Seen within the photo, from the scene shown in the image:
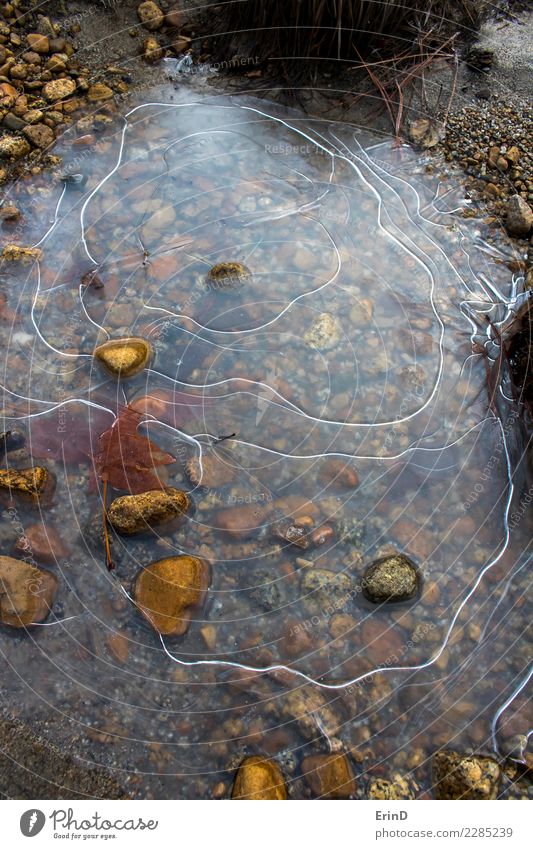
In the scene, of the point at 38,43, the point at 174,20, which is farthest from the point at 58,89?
the point at 174,20

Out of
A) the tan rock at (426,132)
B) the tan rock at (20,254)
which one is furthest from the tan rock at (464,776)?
the tan rock at (426,132)

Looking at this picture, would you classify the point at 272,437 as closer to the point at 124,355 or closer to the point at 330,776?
the point at 124,355

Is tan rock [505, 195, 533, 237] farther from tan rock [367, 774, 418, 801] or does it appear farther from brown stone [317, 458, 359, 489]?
tan rock [367, 774, 418, 801]

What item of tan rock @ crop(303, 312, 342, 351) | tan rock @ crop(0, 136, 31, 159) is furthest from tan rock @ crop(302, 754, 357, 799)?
tan rock @ crop(0, 136, 31, 159)

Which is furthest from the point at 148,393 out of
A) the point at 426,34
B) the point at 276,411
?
the point at 426,34

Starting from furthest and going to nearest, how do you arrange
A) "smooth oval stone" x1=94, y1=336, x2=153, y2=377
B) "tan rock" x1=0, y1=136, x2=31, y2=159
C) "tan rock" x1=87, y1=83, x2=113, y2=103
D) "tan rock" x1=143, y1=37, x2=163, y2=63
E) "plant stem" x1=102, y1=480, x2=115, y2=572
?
"tan rock" x1=143, y1=37, x2=163, y2=63, "tan rock" x1=87, y1=83, x2=113, y2=103, "tan rock" x1=0, y1=136, x2=31, y2=159, "smooth oval stone" x1=94, y1=336, x2=153, y2=377, "plant stem" x1=102, y1=480, x2=115, y2=572

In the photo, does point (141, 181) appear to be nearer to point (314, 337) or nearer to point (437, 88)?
point (314, 337)
